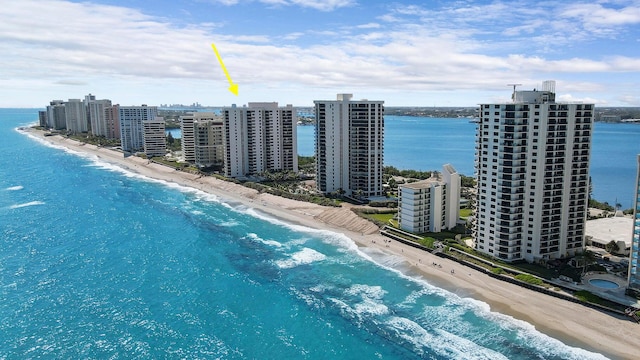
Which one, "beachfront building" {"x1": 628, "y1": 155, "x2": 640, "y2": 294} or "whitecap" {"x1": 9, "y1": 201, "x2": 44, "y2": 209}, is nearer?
"beachfront building" {"x1": 628, "y1": 155, "x2": 640, "y2": 294}

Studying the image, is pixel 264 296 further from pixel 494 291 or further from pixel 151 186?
Answer: pixel 151 186

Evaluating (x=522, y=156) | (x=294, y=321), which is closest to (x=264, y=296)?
(x=294, y=321)

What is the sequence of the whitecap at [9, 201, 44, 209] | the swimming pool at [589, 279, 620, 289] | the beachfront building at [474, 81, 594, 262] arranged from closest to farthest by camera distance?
1. the swimming pool at [589, 279, 620, 289]
2. the beachfront building at [474, 81, 594, 262]
3. the whitecap at [9, 201, 44, 209]

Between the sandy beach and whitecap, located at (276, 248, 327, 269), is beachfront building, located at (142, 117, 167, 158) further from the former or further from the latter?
whitecap, located at (276, 248, 327, 269)

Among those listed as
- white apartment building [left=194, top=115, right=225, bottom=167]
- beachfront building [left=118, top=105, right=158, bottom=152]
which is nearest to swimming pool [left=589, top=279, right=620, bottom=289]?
white apartment building [left=194, top=115, right=225, bottom=167]

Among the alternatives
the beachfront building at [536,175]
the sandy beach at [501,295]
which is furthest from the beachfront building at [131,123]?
the beachfront building at [536,175]

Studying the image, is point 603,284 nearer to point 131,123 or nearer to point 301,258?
point 301,258
